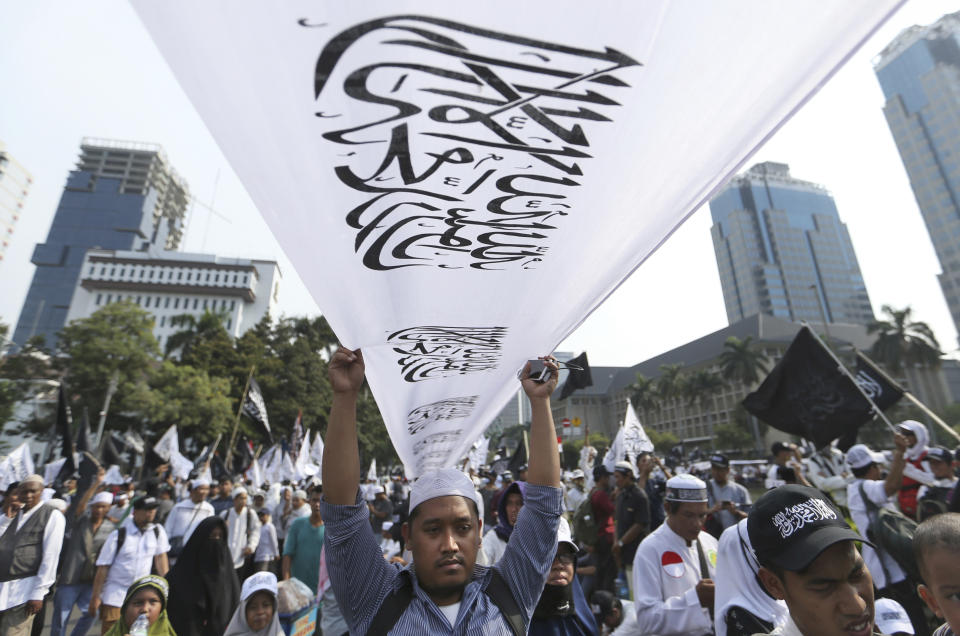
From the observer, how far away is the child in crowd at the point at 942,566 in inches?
71.0

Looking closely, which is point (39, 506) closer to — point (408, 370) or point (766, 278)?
point (408, 370)

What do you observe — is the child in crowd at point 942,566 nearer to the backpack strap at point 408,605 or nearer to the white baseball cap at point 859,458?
the backpack strap at point 408,605

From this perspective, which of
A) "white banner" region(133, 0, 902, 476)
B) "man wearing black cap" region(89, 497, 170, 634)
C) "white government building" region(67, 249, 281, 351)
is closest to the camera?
"white banner" region(133, 0, 902, 476)

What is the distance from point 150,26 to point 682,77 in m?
1.06

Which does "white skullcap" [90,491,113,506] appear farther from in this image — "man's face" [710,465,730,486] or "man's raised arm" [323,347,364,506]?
"man's face" [710,465,730,486]

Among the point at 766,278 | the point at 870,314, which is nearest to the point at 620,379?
the point at 766,278

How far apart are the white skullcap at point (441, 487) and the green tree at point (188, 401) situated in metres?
37.8

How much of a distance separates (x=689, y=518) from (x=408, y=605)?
2298mm

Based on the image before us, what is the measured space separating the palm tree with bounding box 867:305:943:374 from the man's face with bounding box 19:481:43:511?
2828 inches

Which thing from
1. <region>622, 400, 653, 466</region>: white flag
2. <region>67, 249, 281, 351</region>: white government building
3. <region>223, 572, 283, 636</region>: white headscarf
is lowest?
<region>223, 572, 283, 636</region>: white headscarf

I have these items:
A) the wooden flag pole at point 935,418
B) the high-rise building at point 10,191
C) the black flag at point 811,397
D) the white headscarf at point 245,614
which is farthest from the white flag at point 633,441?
the high-rise building at point 10,191

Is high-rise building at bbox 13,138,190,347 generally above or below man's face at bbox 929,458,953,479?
above

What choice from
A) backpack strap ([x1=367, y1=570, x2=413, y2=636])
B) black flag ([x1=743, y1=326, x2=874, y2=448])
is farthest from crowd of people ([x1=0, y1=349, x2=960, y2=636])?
black flag ([x1=743, y1=326, x2=874, y2=448])

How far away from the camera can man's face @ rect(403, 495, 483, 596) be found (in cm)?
184
